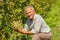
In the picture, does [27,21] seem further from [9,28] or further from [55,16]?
[55,16]

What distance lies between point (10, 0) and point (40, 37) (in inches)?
55.5

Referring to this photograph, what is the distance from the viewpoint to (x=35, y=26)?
640 centimetres

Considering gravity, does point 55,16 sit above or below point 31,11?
below

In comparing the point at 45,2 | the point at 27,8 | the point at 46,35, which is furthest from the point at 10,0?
the point at 45,2

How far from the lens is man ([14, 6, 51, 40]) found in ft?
20.5

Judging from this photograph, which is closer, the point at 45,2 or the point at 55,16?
the point at 45,2

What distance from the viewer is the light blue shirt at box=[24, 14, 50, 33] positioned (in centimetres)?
642

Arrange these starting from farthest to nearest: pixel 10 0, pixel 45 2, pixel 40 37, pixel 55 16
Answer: pixel 55 16, pixel 45 2, pixel 40 37, pixel 10 0

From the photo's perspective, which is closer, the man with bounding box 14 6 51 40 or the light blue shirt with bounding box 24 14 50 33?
the man with bounding box 14 6 51 40

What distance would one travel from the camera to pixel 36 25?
6.39 meters

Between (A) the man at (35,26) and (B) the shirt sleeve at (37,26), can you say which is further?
(B) the shirt sleeve at (37,26)

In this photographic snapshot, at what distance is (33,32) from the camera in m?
6.45

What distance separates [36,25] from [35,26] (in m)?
0.03

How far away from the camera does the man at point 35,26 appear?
20.5 ft
